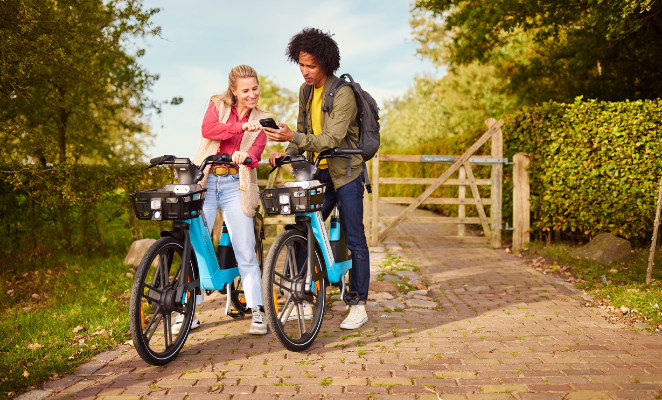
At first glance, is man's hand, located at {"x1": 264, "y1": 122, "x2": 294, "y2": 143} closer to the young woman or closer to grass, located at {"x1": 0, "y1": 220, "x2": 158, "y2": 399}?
the young woman

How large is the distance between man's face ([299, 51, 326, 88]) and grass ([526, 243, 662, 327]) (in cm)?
362

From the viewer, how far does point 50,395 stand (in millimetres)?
3213

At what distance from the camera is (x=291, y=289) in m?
3.96

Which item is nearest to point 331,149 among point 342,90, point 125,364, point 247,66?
point 342,90

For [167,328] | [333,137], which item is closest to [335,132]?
[333,137]

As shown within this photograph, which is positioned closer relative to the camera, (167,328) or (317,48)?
(167,328)

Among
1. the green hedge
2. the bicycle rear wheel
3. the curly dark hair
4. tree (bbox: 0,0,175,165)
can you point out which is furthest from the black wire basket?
the green hedge

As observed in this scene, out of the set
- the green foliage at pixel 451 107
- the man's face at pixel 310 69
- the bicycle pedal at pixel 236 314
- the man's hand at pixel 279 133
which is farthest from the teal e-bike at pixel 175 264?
the green foliage at pixel 451 107

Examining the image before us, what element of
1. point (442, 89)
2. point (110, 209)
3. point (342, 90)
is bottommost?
point (110, 209)

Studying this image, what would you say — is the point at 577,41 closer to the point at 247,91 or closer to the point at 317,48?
the point at 317,48

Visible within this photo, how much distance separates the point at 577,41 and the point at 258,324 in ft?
35.5

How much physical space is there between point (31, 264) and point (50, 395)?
5.35m

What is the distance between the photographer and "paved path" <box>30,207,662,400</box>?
10.5 ft

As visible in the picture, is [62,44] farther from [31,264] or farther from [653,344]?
[653,344]
